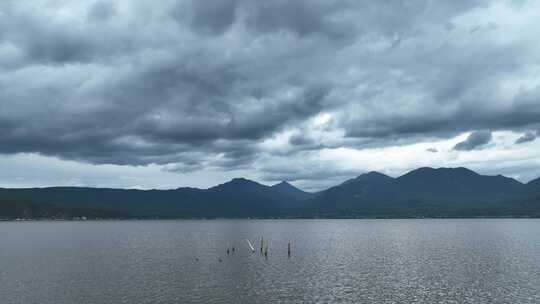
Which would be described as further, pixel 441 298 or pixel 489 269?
pixel 489 269

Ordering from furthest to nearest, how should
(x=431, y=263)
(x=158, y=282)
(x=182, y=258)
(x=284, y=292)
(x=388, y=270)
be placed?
(x=182, y=258)
(x=431, y=263)
(x=388, y=270)
(x=158, y=282)
(x=284, y=292)

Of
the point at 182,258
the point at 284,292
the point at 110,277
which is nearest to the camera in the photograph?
the point at 284,292

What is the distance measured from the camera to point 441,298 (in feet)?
229

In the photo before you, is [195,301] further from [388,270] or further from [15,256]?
[15,256]

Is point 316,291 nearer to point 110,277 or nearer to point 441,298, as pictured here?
point 441,298

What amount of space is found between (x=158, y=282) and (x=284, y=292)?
2516 cm

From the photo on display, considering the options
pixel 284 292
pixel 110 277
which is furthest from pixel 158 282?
pixel 284 292

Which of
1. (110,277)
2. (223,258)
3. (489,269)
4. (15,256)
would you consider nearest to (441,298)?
(489,269)

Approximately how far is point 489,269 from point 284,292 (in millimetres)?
52189

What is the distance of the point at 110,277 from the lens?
9119 cm

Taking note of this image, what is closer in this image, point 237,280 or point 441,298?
point 441,298

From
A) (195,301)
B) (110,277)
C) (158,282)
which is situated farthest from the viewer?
(110,277)

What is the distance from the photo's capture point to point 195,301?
68.6m

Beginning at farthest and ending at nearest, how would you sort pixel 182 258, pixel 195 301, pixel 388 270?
1. pixel 182 258
2. pixel 388 270
3. pixel 195 301
